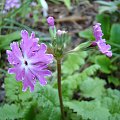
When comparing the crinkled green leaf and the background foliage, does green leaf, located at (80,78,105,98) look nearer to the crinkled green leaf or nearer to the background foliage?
the background foliage

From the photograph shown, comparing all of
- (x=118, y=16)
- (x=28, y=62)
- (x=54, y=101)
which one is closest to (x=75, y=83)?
(x=54, y=101)

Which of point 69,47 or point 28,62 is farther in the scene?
point 69,47

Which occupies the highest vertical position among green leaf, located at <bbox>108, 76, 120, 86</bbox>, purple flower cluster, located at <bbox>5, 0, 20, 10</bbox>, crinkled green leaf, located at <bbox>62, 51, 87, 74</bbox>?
purple flower cluster, located at <bbox>5, 0, 20, 10</bbox>

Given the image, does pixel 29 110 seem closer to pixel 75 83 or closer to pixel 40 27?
pixel 75 83

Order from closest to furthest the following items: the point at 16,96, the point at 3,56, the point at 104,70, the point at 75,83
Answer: the point at 16,96
the point at 75,83
the point at 104,70
the point at 3,56

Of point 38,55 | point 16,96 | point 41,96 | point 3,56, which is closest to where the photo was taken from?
point 38,55

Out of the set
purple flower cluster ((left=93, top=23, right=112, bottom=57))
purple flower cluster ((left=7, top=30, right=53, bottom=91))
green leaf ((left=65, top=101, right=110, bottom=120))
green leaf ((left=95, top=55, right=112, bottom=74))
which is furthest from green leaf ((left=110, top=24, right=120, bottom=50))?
purple flower cluster ((left=7, top=30, right=53, bottom=91))

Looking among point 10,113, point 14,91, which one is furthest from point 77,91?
point 10,113
